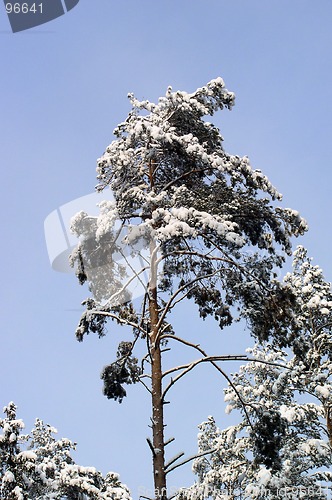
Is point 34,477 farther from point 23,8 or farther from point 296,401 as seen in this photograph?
point 23,8

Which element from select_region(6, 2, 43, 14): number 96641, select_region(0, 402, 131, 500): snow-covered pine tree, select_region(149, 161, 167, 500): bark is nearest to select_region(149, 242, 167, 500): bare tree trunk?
select_region(149, 161, 167, 500): bark

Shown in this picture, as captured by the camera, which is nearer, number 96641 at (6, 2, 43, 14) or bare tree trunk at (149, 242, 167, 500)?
bare tree trunk at (149, 242, 167, 500)

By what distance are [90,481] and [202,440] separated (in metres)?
16.1

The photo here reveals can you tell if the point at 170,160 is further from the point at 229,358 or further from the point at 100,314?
the point at 229,358

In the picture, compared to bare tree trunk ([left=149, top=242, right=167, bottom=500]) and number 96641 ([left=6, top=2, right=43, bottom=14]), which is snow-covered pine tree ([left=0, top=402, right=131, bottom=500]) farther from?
number 96641 ([left=6, top=2, right=43, bottom=14])

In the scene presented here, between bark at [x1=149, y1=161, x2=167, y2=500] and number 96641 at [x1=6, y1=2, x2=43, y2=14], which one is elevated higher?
number 96641 at [x1=6, y1=2, x2=43, y2=14]

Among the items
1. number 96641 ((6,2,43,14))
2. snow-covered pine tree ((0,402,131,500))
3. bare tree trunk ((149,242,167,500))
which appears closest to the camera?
bare tree trunk ((149,242,167,500))

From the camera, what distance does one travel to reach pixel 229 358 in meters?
10.6

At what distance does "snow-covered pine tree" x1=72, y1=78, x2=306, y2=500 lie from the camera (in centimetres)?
1132

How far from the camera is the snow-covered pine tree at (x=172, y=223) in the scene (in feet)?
37.1

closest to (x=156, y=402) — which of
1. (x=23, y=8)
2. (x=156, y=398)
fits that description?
(x=156, y=398)

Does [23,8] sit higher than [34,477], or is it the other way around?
[23,8]

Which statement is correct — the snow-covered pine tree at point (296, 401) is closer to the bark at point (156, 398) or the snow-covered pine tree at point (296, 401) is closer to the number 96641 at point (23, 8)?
the bark at point (156, 398)

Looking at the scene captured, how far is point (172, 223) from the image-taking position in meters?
10.5
